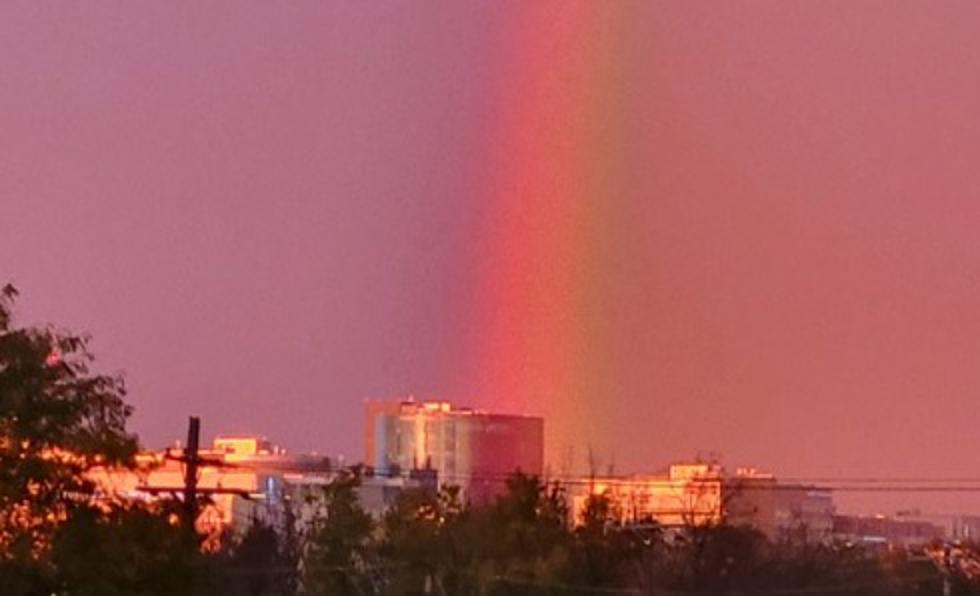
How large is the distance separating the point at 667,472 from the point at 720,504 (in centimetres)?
7366

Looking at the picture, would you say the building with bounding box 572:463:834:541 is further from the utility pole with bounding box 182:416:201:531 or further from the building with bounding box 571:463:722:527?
the utility pole with bounding box 182:416:201:531

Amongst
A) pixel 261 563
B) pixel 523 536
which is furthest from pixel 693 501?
pixel 261 563

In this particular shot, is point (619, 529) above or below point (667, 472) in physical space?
below

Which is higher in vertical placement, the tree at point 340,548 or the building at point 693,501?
the building at point 693,501

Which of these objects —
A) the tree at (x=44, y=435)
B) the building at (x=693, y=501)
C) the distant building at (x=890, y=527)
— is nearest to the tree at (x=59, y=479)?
the tree at (x=44, y=435)

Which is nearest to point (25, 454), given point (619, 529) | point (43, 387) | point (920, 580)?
point (43, 387)

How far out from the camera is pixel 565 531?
252ft

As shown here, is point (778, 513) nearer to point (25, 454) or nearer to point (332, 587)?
point (332, 587)

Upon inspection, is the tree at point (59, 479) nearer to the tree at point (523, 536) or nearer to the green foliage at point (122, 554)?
the green foliage at point (122, 554)

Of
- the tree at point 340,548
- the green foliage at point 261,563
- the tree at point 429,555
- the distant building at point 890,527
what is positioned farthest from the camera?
the distant building at point 890,527

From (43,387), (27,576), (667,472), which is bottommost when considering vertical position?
(27,576)

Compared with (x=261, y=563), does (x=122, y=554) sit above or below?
below

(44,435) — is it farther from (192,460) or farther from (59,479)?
(192,460)

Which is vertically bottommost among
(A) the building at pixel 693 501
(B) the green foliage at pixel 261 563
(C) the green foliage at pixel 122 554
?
(C) the green foliage at pixel 122 554
